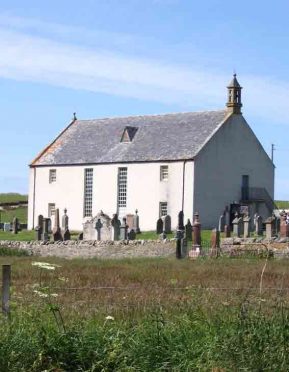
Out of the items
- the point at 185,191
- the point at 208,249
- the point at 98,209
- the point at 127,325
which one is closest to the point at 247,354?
the point at 127,325

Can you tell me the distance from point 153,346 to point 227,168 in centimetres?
6013

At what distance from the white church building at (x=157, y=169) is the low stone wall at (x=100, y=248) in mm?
18541

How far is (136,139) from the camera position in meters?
73.6

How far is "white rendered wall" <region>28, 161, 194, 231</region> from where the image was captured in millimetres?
69000

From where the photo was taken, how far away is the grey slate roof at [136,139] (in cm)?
7006

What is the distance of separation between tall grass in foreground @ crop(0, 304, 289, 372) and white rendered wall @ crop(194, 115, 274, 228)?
5610 centimetres

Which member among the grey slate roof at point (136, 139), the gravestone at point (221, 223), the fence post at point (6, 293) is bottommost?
the fence post at point (6, 293)

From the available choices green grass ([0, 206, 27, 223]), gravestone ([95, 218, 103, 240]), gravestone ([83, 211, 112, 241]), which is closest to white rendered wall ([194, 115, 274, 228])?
gravestone ([83, 211, 112, 241])

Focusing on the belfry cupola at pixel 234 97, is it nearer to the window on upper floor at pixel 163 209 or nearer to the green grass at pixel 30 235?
the window on upper floor at pixel 163 209

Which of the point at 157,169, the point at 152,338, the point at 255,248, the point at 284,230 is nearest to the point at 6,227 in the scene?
the point at 157,169

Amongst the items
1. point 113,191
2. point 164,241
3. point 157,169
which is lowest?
point 164,241

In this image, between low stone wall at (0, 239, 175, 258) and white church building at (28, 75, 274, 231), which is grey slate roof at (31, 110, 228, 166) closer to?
white church building at (28, 75, 274, 231)

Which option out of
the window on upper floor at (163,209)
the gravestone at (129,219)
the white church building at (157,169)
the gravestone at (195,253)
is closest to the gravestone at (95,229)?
the gravestone at (129,219)

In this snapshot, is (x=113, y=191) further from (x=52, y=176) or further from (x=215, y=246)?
(x=215, y=246)
